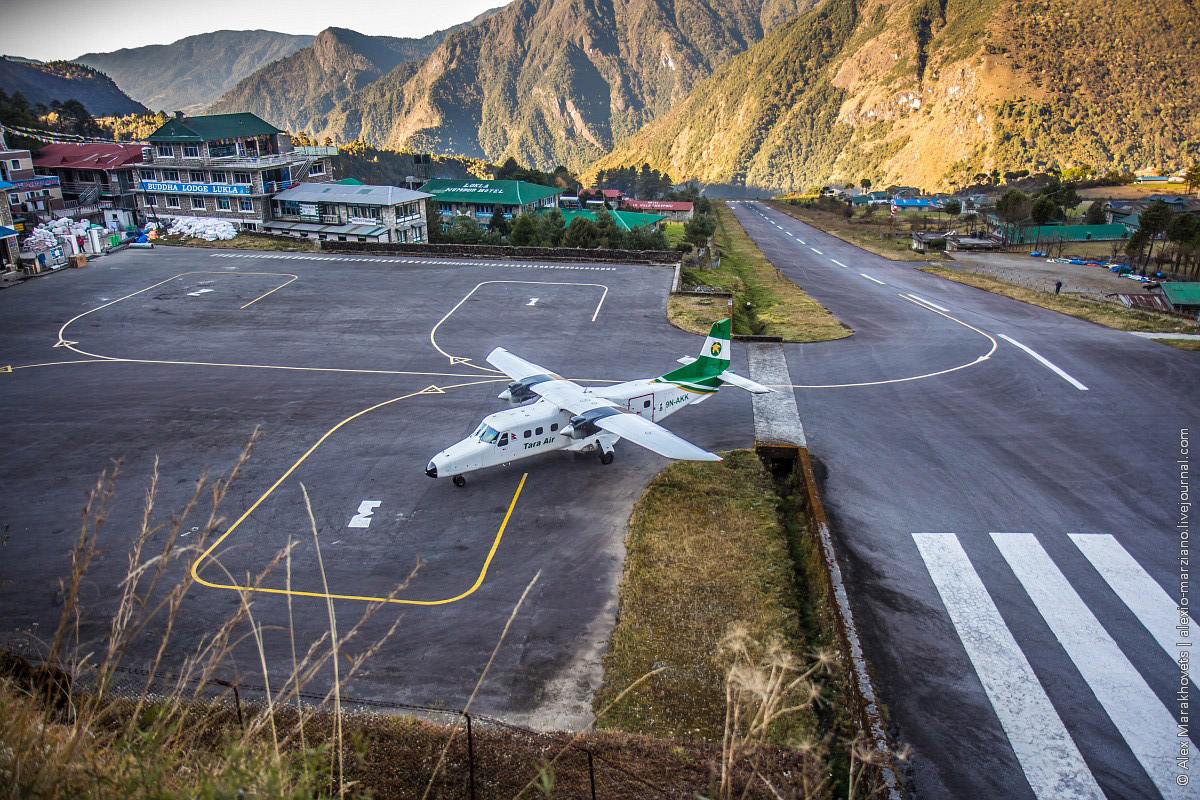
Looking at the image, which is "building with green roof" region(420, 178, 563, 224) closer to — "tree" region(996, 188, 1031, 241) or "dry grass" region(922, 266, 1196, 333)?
"tree" region(996, 188, 1031, 241)

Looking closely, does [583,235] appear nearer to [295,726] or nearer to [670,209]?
[670,209]

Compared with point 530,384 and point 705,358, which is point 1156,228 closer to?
point 705,358

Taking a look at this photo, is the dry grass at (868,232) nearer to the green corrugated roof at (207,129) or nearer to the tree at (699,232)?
the tree at (699,232)

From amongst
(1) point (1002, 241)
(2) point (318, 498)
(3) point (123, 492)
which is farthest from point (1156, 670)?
(1) point (1002, 241)

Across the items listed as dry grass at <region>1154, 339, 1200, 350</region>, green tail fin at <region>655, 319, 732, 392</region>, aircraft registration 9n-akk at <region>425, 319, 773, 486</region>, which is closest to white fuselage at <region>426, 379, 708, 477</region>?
aircraft registration 9n-akk at <region>425, 319, 773, 486</region>

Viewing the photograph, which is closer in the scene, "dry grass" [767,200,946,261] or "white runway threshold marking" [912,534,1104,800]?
"white runway threshold marking" [912,534,1104,800]

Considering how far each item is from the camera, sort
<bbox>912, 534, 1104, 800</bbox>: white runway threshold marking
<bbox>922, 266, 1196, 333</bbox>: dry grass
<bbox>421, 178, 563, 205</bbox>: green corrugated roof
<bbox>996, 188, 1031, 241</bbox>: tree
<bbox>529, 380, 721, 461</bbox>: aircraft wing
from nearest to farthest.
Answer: <bbox>912, 534, 1104, 800</bbox>: white runway threshold marking
<bbox>529, 380, 721, 461</bbox>: aircraft wing
<bbox>922, 266, 1196, 333</bbox>: dry grass
<bbox>996, 188, 1031, 241</bbox>: tree
<bbox>421, 178, 563, 205</bbox>: green corrugated roof

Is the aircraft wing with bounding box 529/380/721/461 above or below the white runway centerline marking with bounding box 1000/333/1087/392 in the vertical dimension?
above
